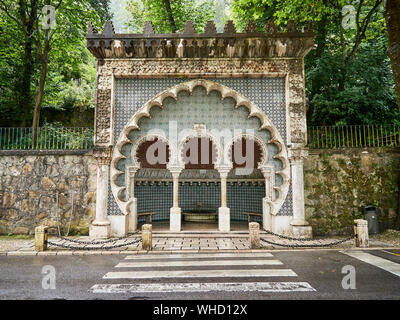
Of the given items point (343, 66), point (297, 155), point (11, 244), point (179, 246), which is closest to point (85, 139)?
point (11, 244)

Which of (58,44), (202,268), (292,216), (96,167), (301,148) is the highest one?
(58,44)

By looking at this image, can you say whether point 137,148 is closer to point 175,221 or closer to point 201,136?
point 201,136

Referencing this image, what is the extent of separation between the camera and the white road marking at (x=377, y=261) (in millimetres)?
5344

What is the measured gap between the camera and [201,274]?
16.9ft

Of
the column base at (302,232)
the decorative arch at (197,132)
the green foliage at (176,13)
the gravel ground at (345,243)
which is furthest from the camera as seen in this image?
the green foliage at (176,13)

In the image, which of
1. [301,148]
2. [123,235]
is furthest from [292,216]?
[123,235]

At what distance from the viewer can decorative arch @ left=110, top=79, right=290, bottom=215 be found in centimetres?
888

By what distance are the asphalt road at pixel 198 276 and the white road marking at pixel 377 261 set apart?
23 mm

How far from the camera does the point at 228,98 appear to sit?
9531mm

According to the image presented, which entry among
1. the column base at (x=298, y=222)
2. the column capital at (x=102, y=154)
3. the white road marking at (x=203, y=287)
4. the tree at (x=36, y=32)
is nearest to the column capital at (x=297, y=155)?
the column base at (x=298, y=222)

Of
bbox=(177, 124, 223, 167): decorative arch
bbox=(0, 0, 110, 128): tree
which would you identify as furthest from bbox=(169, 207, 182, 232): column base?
bbox=(0, 0, 110, 128): tree

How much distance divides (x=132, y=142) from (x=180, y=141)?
169 centimetres

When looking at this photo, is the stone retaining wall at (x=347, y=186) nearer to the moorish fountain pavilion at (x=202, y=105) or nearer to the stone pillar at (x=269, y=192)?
the moorish fountain pavilion at (x=202, y=105)

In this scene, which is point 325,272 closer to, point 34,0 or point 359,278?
point 359,278
